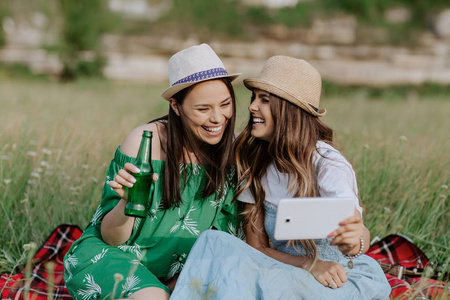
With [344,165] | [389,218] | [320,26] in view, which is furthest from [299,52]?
[344,165]

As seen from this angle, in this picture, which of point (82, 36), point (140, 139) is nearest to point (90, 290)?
point (140, 139)

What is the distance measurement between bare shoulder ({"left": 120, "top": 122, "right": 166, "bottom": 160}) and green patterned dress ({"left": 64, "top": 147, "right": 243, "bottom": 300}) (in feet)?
0.12

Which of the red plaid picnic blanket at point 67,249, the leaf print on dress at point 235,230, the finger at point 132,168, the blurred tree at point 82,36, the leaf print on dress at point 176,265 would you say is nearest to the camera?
the finger at point 132,168

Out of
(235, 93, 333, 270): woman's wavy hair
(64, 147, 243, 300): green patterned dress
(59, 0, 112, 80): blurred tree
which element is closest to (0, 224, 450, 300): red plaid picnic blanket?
(64, 147, 243, 300): green patterned dress

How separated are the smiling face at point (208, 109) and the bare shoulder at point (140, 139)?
9.0 inches

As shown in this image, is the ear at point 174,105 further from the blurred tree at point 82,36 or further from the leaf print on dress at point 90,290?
the blurred tree at point 82,36

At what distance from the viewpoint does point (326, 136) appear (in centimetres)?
287

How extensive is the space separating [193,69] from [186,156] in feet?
1.69

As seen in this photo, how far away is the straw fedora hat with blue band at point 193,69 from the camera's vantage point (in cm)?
280

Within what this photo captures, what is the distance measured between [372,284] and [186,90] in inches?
54.4

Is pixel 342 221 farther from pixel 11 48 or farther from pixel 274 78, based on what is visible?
pixel 11 48

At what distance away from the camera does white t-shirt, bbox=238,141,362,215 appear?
2412 millimetres

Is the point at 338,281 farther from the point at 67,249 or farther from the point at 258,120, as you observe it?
the point at 67,249

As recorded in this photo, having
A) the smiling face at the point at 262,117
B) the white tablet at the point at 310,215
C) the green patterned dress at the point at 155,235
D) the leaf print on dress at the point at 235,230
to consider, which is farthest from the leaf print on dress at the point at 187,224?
the white tablet at the point at 310,215
